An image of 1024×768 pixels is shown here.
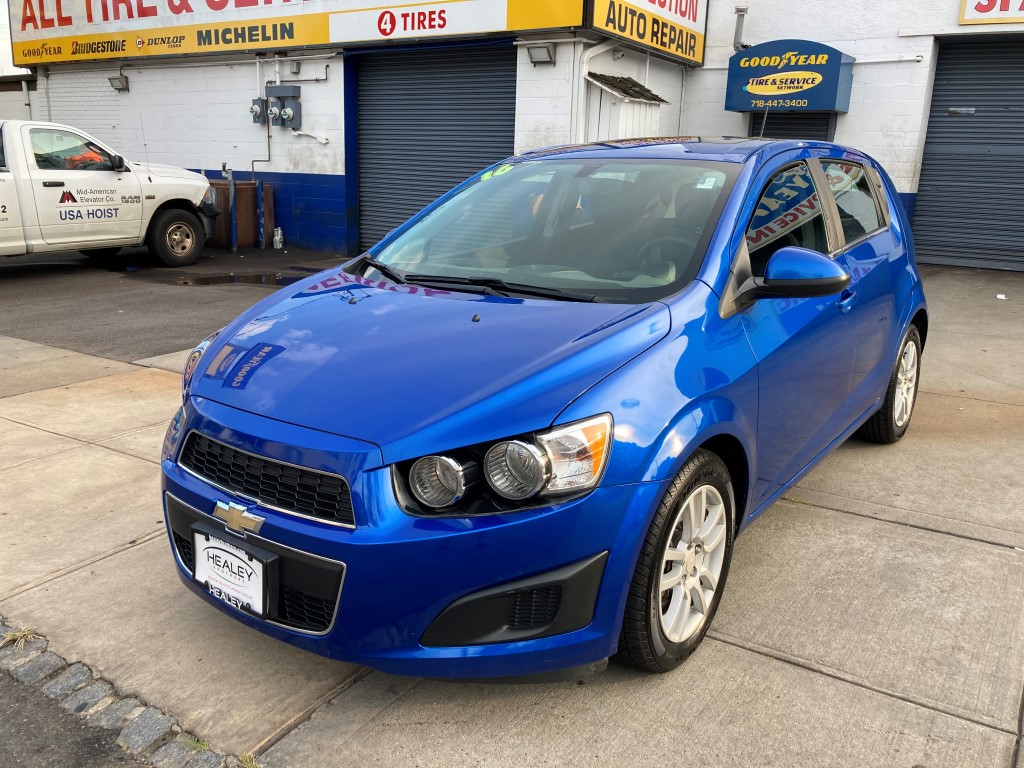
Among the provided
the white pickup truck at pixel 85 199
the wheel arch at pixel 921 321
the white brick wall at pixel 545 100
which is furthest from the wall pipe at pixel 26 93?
the wheel arch at pixel 921 321

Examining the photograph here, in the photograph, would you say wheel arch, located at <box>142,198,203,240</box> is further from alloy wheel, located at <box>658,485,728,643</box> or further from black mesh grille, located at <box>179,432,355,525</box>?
alloy wheel, located at <box>658,485,728,643</box>

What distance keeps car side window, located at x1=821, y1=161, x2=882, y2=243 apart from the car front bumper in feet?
7.48

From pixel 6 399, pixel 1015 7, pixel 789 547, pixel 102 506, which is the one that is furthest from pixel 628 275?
pixel 1015 7

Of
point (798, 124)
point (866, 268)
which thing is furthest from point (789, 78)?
point (866, 268)

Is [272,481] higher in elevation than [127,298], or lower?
higher

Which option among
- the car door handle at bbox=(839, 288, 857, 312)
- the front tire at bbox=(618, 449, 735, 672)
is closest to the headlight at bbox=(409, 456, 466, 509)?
the front tire at bbox=(618, 449, 735, 672)

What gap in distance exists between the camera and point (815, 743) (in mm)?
2422

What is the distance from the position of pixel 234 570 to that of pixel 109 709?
0.59 meters

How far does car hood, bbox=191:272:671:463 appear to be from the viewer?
91.2 inches

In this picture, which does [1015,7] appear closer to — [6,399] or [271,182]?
[271,182]

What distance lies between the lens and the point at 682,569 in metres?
2.68

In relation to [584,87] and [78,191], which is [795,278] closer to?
[584,87]

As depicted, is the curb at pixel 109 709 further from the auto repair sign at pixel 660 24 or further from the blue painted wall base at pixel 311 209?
the blue painted wall base at pixel 311 209

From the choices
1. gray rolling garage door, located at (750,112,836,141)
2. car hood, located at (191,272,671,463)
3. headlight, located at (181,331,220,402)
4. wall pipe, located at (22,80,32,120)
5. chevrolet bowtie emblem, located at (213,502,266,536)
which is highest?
wall pipe, located at (22,80,32,120)
